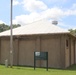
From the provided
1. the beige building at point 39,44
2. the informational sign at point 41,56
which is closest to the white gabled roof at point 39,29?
the beige building at point 39,44

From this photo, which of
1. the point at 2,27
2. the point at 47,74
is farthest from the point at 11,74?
the point at 2,27

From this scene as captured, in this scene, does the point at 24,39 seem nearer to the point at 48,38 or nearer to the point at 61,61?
the point at 48,38

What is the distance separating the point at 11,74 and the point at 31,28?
32.3 feet

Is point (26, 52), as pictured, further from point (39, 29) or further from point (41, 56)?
point (41, 56)

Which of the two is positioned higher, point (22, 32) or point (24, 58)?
point (22, 32)

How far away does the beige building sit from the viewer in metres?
21.1

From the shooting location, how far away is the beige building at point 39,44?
21094mm

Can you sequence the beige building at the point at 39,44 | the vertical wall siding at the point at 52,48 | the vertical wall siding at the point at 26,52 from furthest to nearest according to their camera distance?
the vertical wall siding at the point at 26,52 < the vertical wall siding at the point at 52,48 < the beige building at the point at 39,44

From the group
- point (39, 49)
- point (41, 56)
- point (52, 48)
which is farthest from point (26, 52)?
point (41, 56)

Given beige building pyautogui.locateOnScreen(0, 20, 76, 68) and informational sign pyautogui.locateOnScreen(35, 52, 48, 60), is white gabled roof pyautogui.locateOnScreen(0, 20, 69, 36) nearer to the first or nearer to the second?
beige building pyautogui.locateOnScreen(0, 20, 76, 68)

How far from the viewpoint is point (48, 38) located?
21891 millimetres

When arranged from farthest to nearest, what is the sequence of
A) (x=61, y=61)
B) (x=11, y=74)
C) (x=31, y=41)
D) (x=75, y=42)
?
1. (x=75, y=42)
2. (x=31, y=41)
3. (x=61, y=61)
4. (x=11, y=74)

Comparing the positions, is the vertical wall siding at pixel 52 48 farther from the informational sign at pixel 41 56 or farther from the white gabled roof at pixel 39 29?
the informational sign at pixel 41 56

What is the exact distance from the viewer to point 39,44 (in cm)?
2216
